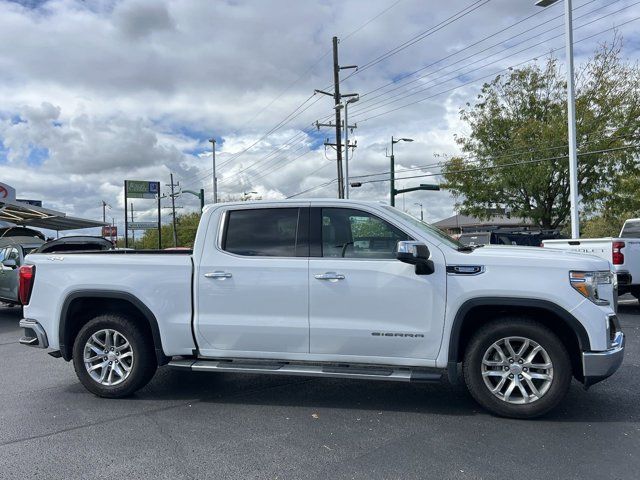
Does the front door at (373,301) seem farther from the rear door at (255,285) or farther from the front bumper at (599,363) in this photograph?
the front bumper at (599,363)

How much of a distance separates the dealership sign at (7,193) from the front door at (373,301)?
1547 centimetres

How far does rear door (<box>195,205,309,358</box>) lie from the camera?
15.9 feet

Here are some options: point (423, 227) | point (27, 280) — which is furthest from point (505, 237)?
point (27, 280)

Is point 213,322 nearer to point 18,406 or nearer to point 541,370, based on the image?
point 18,406

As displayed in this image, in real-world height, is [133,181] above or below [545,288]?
above

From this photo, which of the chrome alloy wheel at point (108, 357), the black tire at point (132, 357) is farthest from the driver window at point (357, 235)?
the chrome alloy wheel at point (108, 357)

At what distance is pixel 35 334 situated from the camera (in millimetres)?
5539

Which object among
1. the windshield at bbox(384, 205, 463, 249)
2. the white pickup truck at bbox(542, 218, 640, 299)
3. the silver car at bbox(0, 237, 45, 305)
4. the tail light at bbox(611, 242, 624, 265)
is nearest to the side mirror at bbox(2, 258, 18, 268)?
the silver car at bbox(0, 237, 45, 305)

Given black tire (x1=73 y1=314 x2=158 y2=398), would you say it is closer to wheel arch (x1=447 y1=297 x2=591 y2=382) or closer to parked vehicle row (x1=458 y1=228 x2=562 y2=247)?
wheel arch (x1=447 y1=297 x2=591 y2=382)

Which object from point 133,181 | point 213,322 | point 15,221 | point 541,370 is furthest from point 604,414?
point 133,181

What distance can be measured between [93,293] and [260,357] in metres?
1.81

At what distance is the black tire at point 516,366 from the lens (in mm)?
4375

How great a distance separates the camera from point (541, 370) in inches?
175

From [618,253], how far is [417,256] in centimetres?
702
